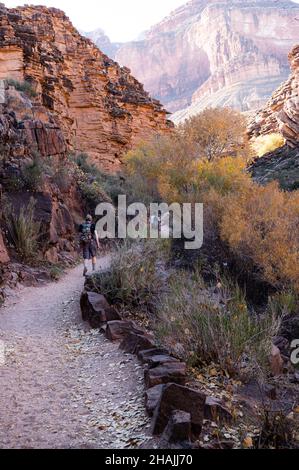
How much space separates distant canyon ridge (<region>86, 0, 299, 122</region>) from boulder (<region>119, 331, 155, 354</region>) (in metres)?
109

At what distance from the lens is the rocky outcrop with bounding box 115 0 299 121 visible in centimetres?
12794

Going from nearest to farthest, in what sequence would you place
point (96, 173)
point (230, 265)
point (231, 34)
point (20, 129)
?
1. point (230, 265)
2. point (20, 129)
3. point (96, 173)
4. point (231, 34)

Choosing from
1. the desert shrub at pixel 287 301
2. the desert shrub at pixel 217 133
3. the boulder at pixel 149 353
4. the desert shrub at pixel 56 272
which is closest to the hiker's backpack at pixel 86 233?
the desert shrub at pixel 56 272

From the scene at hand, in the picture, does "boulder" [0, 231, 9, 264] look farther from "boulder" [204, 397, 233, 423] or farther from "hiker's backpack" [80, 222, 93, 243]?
"boulder" [204, 397, 233, 423]

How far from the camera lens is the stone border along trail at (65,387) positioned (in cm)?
395

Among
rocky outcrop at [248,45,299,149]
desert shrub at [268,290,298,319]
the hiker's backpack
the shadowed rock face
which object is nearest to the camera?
desert shrub at [268,290,298,319]

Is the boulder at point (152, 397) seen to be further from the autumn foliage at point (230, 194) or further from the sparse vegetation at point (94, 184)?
the sparse vegetation at point (94, 184)

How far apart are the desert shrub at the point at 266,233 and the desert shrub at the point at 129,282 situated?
2951mm

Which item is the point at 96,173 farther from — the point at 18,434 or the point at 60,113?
the point at 18,434

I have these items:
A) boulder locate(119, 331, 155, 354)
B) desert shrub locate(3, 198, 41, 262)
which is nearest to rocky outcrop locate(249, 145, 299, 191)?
desert shrub locate(3, 198, 41, 262)

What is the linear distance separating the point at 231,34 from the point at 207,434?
162483 millimetres

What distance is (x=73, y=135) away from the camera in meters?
27.7

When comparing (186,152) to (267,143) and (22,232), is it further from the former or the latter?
(267,143)
